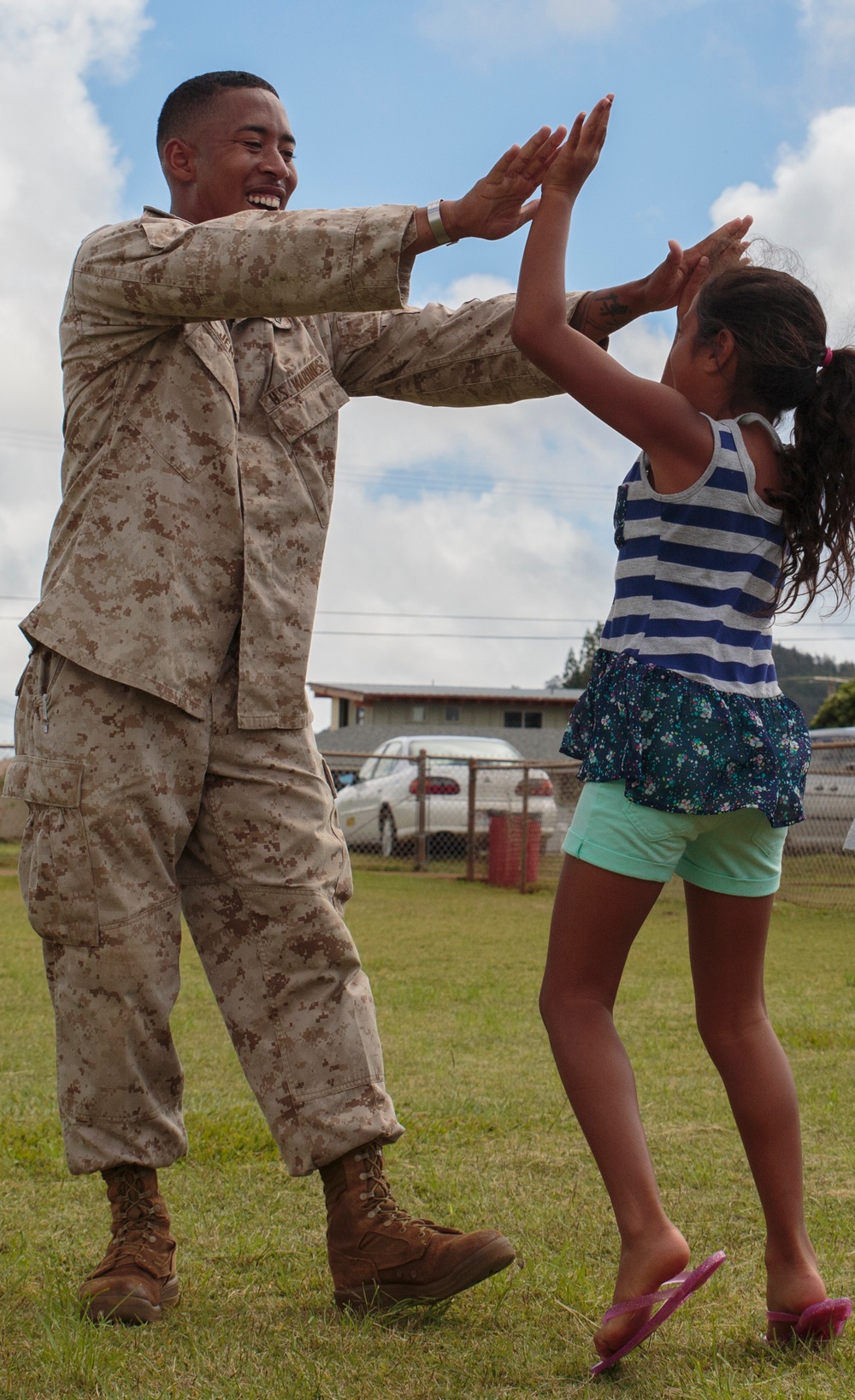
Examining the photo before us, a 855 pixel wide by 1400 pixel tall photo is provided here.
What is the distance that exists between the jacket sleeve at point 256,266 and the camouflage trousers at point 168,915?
26.7 inches

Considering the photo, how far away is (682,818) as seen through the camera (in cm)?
211

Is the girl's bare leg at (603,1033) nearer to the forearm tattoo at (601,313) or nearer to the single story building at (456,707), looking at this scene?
the forearm tattoo at (601,313)

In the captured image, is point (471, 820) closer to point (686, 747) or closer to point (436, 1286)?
point (436, 1286)

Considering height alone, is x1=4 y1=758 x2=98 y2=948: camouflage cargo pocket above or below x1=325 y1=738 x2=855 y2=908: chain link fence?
above

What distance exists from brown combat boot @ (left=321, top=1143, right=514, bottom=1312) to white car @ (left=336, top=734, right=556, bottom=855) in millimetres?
10767

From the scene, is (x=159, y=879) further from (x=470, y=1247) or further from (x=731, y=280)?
(x=731, y=280)

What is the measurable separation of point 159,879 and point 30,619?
0.56m

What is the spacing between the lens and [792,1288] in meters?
2.13

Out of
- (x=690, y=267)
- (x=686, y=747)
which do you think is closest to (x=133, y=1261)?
(x=686, y=747)

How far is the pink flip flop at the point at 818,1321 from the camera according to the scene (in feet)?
6.88

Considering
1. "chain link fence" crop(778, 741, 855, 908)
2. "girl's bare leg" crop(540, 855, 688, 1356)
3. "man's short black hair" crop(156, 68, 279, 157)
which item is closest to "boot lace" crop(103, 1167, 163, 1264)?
"girl's bare leg" crop(540, 855, 688, 1356)

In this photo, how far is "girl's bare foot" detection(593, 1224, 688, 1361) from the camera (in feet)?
6.33

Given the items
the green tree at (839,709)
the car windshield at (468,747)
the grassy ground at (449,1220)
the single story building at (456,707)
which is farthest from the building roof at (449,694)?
the grassy ground at (449,1220)

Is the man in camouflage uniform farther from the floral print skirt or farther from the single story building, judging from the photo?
the single story building
